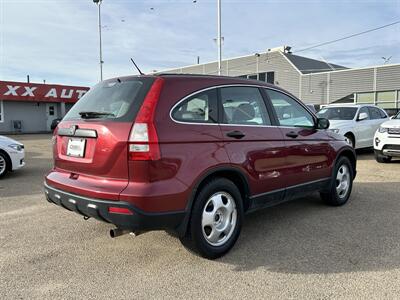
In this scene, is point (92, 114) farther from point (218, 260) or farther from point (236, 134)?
point (218, 260)

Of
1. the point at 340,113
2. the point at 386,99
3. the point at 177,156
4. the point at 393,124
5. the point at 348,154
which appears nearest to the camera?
the point at 177,156

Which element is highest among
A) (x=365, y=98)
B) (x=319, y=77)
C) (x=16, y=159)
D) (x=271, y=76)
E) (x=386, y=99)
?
(x=271, y=76)

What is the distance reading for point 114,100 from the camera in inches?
139

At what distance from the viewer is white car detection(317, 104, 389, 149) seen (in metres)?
11.2

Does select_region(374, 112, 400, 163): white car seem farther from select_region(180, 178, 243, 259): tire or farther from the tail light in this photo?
the tail light

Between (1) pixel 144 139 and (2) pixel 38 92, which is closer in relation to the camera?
(1) pixel 144 139

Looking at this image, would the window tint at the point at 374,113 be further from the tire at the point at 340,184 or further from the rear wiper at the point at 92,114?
the rear wiper at the point at 92,114

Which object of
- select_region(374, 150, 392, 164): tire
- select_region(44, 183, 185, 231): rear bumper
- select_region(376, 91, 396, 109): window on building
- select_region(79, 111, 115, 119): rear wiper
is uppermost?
select_region(376, 91, 396, 109): window on building

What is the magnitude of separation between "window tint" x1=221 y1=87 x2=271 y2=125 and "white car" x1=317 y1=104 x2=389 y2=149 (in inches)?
291

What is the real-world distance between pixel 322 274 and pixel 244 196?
44.6 inches

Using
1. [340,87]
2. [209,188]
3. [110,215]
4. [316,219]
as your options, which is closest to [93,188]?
[110,215]

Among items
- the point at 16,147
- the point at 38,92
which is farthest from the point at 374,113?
the point at 38,92

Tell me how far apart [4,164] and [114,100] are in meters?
5.91

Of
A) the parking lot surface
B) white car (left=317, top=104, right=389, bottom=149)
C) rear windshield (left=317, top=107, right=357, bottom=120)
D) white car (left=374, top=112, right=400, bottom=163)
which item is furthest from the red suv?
rear windshield (left=317, top=107, right=357, bottom=120)
